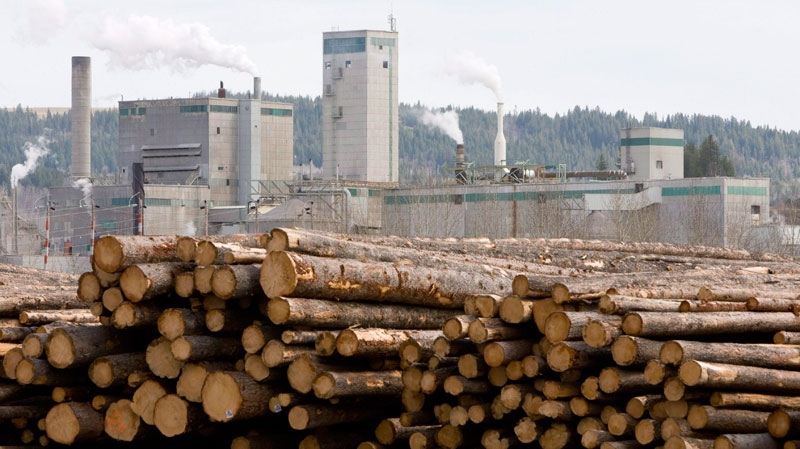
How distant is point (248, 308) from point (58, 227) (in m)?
80.6

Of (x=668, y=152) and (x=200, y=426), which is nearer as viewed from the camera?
(x=200, y=426)

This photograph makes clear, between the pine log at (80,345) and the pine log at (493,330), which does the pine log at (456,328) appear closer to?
the pine log at (493,330)

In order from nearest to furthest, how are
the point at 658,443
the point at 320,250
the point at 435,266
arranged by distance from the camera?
the point at 658,443 → the point at 320,250 → the point at 435,266

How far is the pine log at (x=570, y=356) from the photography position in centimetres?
909

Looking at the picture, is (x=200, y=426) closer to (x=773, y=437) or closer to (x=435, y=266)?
(x=435, y=266)

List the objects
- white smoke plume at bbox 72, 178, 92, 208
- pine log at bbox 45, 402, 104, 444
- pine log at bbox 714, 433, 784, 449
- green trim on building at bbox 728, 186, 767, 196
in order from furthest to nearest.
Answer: white smoke plume at bbox 72, 178, 92, 208 < green trim on building at bbox 728, 186, 767, 196 < pine log at bbox 45, 402, 104, 444 < pine log at bbox 714, 433, 784, 449

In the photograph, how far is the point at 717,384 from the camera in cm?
899

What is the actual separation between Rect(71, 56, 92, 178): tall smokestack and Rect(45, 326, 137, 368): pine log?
7937 centimetres

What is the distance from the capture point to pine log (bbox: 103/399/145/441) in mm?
9602

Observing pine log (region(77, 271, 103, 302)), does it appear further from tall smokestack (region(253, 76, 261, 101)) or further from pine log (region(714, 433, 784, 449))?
tall smokestack (region(253, 76, 261, 101))

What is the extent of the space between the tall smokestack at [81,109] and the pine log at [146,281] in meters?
79.8

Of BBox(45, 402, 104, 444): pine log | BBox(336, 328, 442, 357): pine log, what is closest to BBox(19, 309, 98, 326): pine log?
BBox(45, 402, 104, 444): pine log

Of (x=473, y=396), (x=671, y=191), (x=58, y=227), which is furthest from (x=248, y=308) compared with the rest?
(x=58, y=227)

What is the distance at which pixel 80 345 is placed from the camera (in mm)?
9852
